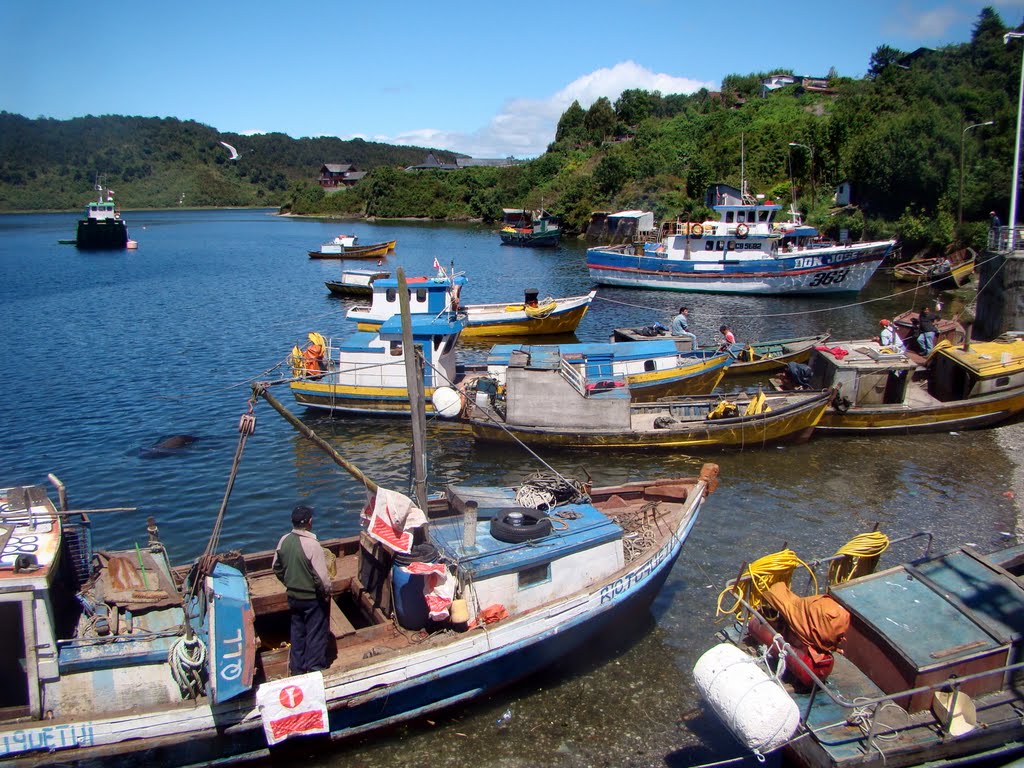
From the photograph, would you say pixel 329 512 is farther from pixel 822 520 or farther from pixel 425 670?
pixel 822 520

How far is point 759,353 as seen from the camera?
2628 centimetres

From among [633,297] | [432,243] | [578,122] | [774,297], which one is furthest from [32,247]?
[578,122]

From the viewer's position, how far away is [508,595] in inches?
394

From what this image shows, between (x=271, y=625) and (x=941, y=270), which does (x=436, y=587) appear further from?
(x=941, y=270)

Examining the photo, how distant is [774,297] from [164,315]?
3695 cm

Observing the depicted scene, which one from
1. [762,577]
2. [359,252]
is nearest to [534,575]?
[762,577]

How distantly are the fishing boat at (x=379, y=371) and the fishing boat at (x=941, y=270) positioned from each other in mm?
34306

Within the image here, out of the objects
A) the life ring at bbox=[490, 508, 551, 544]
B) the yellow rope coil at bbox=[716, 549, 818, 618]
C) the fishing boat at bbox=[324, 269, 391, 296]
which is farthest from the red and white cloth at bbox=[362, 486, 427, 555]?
the fishing boat at bbox=[324, 269, 391, 296]

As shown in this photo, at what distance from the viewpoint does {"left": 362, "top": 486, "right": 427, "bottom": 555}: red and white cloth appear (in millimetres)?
9227

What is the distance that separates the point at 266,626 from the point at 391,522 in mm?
2874

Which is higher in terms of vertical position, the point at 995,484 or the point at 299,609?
the point at 299,609

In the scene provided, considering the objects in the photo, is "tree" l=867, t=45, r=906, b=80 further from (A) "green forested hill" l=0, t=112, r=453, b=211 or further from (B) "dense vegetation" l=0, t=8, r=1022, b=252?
(A) "green forested hill" l=0, t=112, r=453, b=211

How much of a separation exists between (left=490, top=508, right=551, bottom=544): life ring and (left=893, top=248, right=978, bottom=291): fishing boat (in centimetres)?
4084

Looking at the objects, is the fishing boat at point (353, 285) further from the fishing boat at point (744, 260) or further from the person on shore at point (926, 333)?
the person on shore at point (926, 333)
